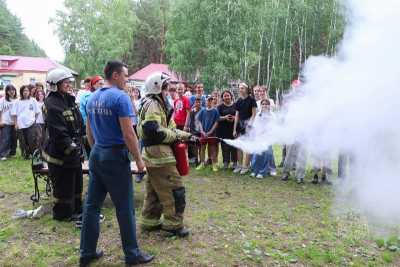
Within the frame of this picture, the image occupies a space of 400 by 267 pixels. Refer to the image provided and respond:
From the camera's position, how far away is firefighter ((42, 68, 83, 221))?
5590mm

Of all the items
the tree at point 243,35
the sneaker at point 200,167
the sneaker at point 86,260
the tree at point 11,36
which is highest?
the tree at point 11,36

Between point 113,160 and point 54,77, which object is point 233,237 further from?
point 54,77

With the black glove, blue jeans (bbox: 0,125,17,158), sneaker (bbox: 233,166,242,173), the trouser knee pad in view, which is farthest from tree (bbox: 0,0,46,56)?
the trouser knee pad

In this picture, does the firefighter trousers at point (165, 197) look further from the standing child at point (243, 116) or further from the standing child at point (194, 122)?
the standing child at point (194, 122)

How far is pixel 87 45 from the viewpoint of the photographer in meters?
45.8

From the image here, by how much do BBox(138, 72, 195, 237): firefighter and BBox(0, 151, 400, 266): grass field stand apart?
19.8 inches

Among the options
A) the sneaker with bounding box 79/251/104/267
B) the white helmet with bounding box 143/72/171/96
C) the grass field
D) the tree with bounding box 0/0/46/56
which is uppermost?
the tree with bounding box 0/0/46/56

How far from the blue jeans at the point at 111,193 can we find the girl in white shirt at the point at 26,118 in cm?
768

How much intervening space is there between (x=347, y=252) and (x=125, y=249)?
9.71ft

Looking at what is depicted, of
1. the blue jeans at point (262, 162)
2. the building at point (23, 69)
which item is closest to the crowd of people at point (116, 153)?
the blue jeans at point (262, 162)

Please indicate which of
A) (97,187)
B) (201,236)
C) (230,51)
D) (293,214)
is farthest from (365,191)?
(230,51)

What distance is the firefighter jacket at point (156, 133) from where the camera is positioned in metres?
5.00

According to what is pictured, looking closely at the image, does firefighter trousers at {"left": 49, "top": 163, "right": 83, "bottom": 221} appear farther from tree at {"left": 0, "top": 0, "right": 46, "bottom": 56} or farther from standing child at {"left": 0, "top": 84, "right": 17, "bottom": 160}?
tree at {"left": 0, "top": 0, "right": 46, "bottom": 56}

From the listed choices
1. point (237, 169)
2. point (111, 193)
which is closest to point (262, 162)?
point (237, 169)
